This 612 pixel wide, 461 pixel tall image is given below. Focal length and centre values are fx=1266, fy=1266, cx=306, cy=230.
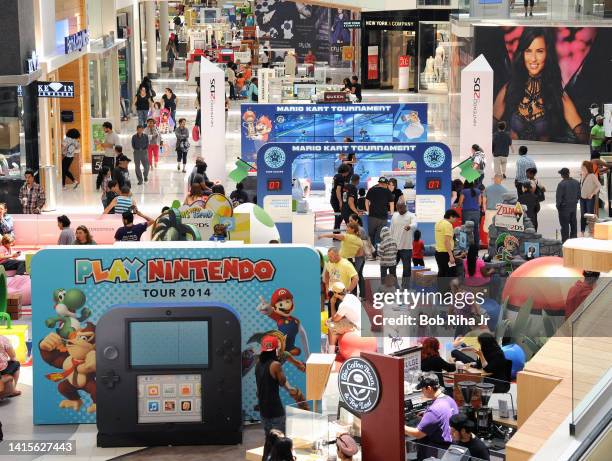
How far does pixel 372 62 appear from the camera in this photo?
1800 inches

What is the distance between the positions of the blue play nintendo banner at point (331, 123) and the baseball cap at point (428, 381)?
44.6ft

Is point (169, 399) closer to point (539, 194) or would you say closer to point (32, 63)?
point (539, 194)

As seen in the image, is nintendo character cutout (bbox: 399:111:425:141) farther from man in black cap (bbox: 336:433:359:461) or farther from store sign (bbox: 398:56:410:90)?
store sign (bbox: 398:56:410:90)

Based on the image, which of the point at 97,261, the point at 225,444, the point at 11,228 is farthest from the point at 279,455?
the point at 11,228

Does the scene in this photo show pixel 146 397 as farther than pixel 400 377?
Yes

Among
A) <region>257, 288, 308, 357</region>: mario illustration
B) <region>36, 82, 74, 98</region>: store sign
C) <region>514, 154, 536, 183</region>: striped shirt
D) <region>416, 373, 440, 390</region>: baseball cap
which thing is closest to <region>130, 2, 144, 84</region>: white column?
<region>36, 82, 74, 98</region>: store sign

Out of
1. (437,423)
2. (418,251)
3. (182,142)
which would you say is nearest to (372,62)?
(182,142)

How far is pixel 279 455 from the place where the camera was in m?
9.21

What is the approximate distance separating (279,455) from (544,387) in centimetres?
242

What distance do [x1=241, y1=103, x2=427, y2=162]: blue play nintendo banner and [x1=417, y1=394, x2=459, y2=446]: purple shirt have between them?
14.5m

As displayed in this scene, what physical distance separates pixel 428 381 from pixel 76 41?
1770cm

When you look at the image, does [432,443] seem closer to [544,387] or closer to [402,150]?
[544,387]

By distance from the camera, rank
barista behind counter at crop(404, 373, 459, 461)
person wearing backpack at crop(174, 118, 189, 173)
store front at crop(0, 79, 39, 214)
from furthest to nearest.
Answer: person wearing backpack at crop(174, 118, 189, 173), store front at crop(0, 79, 39, 214), barista behind counter at crop(404, 373, 459, 461)

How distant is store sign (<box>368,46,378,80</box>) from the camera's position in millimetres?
45328
